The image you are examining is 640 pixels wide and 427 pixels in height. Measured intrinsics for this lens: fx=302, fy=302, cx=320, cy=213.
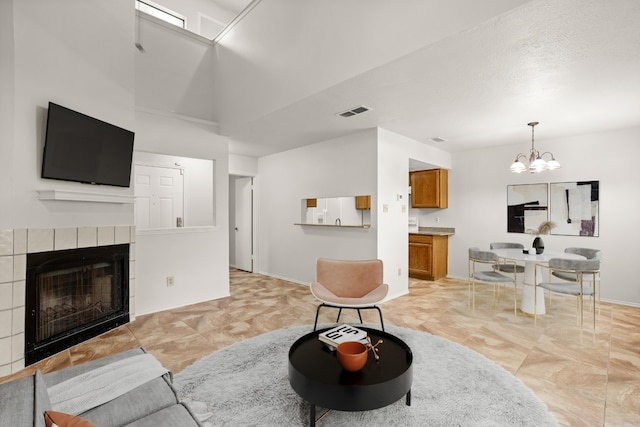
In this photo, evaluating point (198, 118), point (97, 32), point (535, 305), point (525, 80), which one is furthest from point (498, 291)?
point (97, 32)

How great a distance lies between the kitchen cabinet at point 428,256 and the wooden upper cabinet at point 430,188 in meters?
0.69

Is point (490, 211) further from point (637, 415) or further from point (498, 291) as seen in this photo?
point (637, 415)

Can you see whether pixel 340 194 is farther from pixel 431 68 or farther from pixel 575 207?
pixel 575 207

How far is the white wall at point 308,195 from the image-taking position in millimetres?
4473

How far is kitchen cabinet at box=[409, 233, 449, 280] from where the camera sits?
574cm

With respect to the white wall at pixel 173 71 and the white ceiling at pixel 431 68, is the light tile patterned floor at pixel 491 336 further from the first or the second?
the white wall at pixel 173 71

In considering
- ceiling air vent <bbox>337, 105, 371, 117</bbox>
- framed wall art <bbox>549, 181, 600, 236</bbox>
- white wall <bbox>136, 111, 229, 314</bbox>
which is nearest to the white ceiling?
ceiling air vent <bbox>337, 105, 371, 117</bbox>

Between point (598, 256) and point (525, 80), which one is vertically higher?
point (525, 80)

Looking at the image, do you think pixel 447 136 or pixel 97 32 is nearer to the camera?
pixel 97 32

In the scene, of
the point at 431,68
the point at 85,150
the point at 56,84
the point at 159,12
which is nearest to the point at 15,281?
the point at 85,150

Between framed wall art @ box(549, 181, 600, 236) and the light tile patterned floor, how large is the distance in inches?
44.3

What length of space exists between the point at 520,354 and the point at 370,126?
312cm

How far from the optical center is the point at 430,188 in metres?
6.05

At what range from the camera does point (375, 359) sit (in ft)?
6.44
